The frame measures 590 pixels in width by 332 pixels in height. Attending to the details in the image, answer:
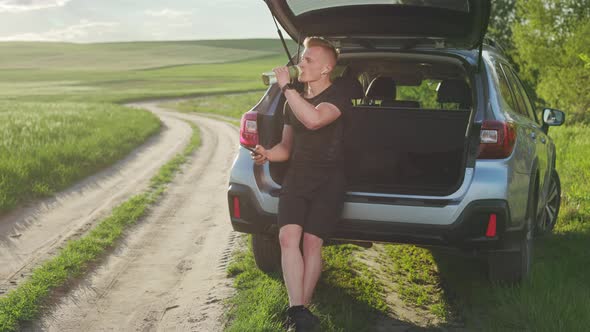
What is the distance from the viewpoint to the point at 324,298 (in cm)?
468

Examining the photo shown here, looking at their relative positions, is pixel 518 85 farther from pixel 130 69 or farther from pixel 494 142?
pixel 130 69

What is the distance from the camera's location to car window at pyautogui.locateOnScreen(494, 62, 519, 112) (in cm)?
476

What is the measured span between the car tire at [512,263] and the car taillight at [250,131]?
179 centimetres

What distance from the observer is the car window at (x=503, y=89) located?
476 cm

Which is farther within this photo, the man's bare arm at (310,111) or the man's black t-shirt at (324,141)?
the man's black t-shirt at (324,141)

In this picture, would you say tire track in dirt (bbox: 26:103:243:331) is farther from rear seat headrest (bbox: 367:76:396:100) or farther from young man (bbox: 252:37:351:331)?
rear seat headrest (bbox: 367:76:396:100)

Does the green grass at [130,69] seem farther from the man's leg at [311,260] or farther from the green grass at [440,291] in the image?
the man's leg at [311,260]

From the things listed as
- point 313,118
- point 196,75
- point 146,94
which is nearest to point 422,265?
point 313,118

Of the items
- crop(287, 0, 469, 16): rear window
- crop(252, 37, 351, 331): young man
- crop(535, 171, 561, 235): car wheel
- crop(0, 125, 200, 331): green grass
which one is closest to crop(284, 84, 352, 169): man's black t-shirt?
crop(252, 37, 351, 331): young man

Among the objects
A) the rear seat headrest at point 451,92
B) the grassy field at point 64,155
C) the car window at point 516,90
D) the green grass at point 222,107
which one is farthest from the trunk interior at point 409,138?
the green grass at point 222,107

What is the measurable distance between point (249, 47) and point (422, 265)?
119 metres

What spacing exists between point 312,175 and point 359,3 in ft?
4.35

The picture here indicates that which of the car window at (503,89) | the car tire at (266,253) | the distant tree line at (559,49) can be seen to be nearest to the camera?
the car window at (503,89)

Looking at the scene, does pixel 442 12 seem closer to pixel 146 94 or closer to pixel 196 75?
pixel 146 94
